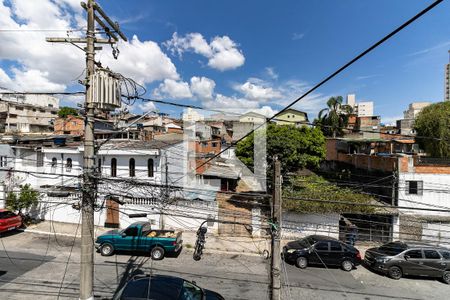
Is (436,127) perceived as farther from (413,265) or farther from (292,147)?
(413,265)

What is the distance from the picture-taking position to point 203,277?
38.0ft

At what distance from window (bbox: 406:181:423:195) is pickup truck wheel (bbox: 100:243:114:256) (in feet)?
64.2

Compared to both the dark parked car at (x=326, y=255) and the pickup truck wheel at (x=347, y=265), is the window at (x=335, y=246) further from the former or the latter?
the pickup truck wheel at (x=347, y=265)

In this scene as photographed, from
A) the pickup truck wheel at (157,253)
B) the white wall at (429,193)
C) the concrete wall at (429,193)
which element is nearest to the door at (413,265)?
the white wall at (429,193)

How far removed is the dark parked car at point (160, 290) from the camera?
7.16m

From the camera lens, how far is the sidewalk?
50.3ft

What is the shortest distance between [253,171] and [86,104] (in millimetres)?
19787

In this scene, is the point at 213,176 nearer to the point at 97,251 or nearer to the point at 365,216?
the point at 97,251

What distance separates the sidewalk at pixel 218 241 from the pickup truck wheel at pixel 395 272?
2.83 metres

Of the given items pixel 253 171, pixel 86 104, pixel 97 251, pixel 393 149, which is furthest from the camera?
pixel 393 149

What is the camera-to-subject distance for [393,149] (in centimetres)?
2719

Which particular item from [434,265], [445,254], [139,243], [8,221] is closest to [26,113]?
[8,221]

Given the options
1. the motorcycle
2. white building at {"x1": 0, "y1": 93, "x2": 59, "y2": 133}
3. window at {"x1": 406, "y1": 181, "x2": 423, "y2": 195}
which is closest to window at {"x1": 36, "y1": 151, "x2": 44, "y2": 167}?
the motorcycle

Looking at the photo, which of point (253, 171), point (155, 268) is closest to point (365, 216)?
point (253, 171)
